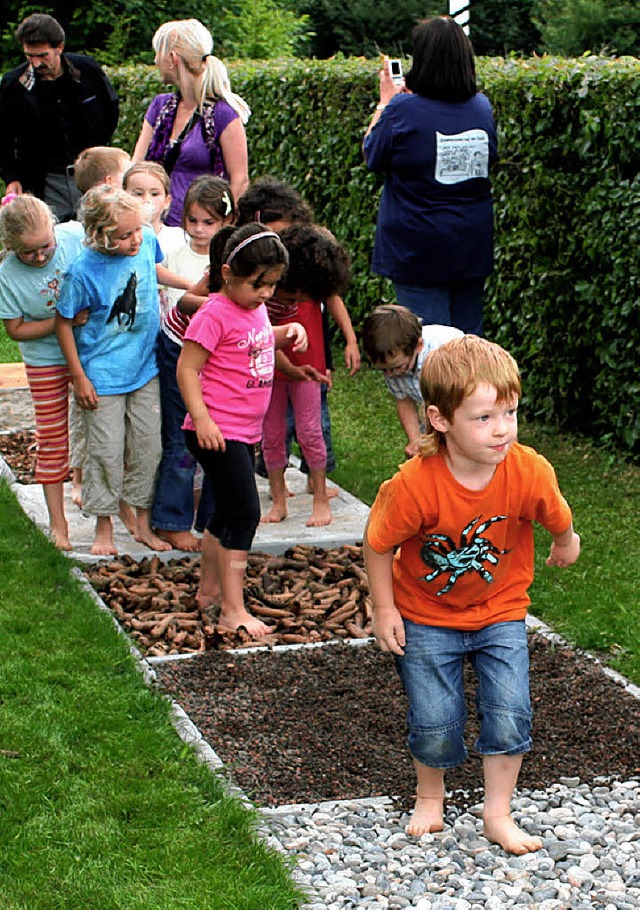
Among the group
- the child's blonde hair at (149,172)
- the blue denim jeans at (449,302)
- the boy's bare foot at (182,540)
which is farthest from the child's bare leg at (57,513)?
the blue denim jeans at (449,302)

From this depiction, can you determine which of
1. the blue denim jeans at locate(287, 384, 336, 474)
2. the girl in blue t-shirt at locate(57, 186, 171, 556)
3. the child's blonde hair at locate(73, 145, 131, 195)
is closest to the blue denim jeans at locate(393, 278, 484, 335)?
the blue denim jeans at locate(287, 384, 336, 474)

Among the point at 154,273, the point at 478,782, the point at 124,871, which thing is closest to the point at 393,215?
the point at 154,273

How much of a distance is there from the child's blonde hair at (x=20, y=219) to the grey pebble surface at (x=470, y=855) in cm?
324

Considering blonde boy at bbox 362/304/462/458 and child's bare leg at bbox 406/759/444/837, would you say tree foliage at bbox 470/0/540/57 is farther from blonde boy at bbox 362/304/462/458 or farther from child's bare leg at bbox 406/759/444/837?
child's bare leg at bbox 406/759/444/837

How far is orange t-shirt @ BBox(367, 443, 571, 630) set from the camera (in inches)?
145

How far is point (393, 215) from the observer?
23.8 feet

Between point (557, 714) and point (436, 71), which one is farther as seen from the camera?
point (436, 71)

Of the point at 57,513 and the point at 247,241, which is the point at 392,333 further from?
the point at 57,513

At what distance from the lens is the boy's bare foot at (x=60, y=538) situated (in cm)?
654

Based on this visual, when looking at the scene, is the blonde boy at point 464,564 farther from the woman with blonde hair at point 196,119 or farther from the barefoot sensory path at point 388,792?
the woman with blonde hair at point 196,119

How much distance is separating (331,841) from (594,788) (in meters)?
0.86

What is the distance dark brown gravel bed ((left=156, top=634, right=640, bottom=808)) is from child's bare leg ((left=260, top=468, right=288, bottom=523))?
1849 millimetres

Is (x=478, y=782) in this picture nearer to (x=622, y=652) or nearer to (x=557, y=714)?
(x=557, y=714)

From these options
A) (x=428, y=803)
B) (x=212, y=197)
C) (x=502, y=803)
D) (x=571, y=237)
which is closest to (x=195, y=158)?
(x=212, y=197)
